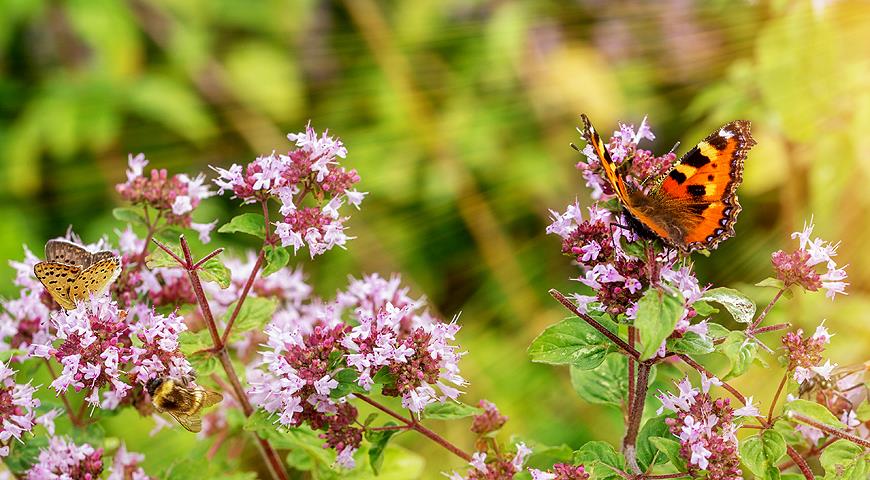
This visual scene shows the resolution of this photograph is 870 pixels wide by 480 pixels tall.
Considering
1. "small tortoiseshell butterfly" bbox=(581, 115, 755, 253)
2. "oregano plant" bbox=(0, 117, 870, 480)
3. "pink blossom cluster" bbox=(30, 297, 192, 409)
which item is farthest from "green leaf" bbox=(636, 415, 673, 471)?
"pink blossom cluster" bbox=(30, 297, 192, 409)

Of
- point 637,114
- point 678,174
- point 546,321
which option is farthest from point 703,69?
point 678,174

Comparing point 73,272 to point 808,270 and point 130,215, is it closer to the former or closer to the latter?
point 130,215

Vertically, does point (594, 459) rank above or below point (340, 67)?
below

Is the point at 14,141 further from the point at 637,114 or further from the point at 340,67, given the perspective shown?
the point at 637,114

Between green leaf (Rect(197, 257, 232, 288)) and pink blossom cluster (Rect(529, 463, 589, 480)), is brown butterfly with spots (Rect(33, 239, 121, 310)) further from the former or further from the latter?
pink blossom cluster (Rect(529, 463, 589, 480))

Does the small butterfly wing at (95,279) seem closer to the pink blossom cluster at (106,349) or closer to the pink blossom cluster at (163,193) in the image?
the pink blossom cluster at (106,349)

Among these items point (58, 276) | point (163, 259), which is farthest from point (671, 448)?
point (58, 276)
